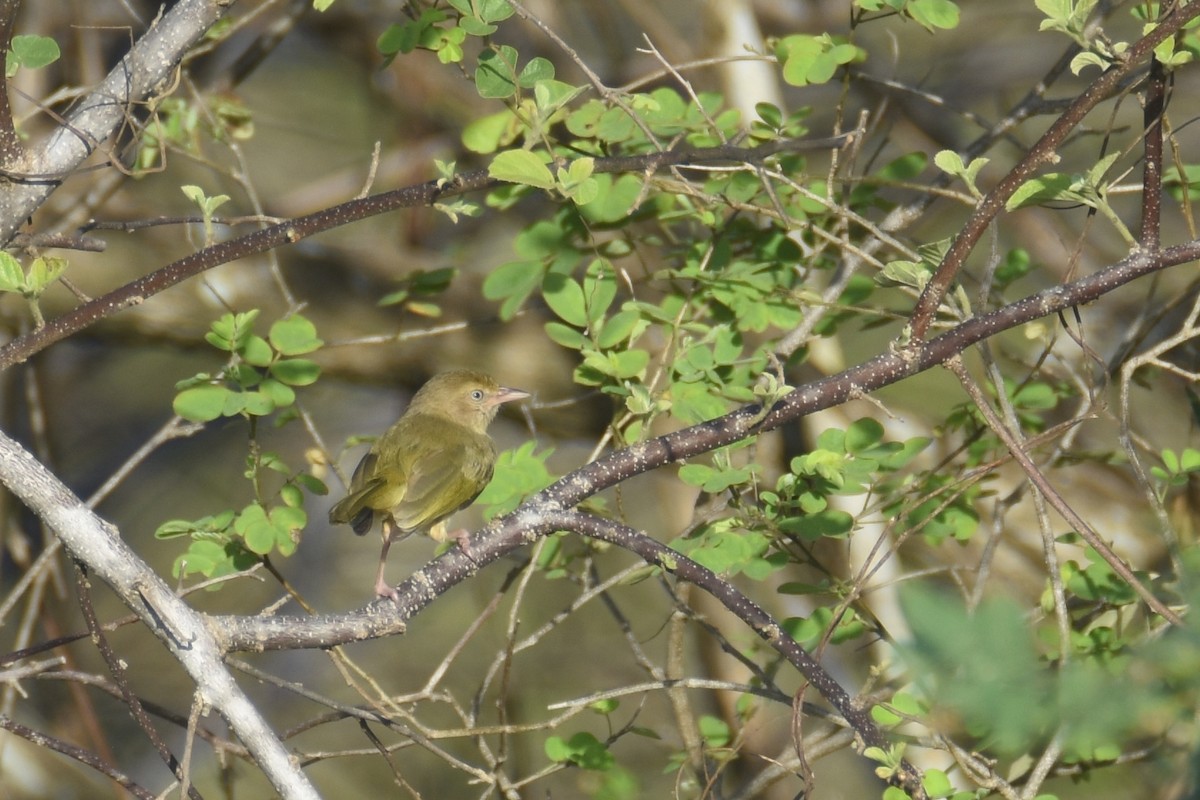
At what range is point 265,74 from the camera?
9664 mm

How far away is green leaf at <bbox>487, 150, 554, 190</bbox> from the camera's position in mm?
2326

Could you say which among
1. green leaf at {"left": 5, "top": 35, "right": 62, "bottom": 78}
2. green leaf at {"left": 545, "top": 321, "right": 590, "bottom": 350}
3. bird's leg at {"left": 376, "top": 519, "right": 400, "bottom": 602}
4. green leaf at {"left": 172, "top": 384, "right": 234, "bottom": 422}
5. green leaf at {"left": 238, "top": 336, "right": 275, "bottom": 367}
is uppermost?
green leaf at {"left": 5, "top": 35, "right": 62, "bottom": 78}

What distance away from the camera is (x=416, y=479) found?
12.9ft

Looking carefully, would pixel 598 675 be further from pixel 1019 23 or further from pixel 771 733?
pixel 1019 23

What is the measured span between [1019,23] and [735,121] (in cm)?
570

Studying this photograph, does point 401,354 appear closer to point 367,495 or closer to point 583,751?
point 367,495

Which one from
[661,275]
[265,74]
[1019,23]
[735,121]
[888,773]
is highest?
[265,74]

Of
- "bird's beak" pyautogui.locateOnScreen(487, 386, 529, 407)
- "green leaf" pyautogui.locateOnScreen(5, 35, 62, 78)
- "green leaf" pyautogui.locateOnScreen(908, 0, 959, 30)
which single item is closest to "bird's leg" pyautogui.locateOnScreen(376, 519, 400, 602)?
"bird's beak" pyautogui.locateOnScreen(487, 386, 529, 407)

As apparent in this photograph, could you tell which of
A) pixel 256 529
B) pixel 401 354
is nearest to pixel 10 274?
pixel 256 529

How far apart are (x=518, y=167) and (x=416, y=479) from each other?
1800 millimetres

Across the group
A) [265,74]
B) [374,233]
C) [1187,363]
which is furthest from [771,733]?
[265,74]

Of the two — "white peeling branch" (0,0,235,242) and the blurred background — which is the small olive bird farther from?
"white peeling branch" (0,0,235,242)

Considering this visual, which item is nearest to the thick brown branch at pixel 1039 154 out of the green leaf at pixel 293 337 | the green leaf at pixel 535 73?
the green leaf at pixel 535 73

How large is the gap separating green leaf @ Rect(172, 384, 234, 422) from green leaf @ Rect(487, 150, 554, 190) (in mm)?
1141
